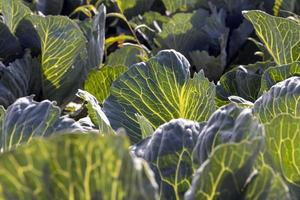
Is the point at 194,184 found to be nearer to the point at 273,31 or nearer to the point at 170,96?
the point at 170,96

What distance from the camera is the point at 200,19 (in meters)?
2.45

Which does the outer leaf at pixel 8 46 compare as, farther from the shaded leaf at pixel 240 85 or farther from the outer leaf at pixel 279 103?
the outer leaf at pixel 279 103

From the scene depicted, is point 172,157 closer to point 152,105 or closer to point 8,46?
point 152,105

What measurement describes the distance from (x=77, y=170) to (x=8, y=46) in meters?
1.37

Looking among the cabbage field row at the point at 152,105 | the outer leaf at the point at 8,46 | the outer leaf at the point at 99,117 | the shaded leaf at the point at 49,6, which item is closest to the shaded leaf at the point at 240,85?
the cabbage field row at the point at 152,105

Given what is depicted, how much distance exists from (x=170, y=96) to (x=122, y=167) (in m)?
0.74

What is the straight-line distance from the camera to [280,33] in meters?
1.69

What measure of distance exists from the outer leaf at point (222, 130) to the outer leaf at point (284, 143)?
6cm

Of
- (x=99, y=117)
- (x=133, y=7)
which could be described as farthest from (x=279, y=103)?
(x=133, y=7)

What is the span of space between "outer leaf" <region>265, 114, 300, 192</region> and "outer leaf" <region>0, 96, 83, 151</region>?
366 millimetres

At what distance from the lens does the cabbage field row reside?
27.4 inches

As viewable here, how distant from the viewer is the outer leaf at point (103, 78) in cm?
179

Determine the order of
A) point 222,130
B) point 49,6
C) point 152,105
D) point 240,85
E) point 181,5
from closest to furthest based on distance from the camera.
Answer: point 222,130, point 152,105, point 240,85, point 49,6, point 181,5

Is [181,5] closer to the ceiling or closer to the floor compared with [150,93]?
closer to the floor
